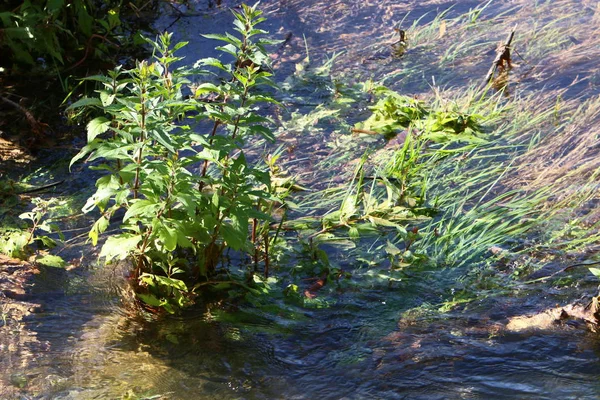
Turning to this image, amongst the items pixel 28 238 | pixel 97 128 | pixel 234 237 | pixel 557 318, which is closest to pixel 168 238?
pixel 234 237

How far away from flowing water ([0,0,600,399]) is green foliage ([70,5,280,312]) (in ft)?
0.87

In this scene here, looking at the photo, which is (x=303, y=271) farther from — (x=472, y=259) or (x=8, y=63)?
(x=8, y=63)

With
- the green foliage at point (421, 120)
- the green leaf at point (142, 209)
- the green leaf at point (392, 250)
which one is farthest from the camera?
the green foliage at point (421, 120)

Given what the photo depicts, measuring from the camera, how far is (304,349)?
322 cm

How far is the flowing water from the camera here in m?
2.87

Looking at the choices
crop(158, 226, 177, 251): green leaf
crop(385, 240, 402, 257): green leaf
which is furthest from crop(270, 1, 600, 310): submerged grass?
crop(158, 226, 177, 251): green leaf

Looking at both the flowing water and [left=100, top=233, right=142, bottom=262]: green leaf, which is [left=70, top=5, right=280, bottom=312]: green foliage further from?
the flowing water

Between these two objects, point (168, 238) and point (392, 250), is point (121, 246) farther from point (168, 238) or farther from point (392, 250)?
point (392, 250)

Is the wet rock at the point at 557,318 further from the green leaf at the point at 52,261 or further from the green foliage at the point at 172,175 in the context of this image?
the green leaf at the point at 52,261

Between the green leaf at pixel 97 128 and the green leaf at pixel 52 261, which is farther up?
the green leaf at pixel 97 128

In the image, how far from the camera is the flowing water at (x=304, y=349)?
113 inches

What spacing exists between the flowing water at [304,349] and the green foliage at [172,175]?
0.87ft

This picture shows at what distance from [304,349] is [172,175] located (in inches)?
36.2

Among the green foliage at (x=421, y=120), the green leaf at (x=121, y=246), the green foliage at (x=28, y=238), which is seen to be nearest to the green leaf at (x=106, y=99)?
the green leaf at (x=121, y=246)
